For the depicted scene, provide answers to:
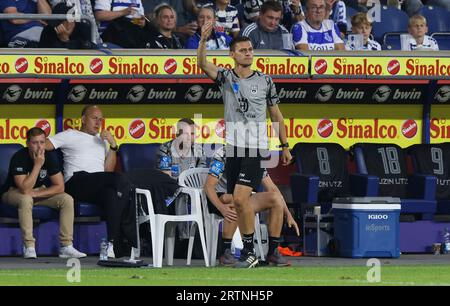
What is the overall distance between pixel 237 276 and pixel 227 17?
607cm

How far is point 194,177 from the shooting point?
1611 cm

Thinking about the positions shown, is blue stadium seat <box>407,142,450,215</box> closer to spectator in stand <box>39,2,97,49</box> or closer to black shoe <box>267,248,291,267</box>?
black shoe <box>267,248,291,267</box>

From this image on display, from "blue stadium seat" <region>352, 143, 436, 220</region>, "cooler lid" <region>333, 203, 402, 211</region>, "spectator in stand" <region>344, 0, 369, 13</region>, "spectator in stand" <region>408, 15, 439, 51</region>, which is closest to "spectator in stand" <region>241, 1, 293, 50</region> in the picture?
"blue stadium seat" <region>352, 143, 436, 220</region>

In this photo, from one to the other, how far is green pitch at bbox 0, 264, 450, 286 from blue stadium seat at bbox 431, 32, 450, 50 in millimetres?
5743

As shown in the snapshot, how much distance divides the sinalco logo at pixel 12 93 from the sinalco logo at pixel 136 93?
1.29 m

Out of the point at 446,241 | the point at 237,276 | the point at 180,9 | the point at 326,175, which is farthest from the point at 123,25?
the point at 237,276

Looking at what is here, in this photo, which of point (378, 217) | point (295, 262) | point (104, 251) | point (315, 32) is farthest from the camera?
point (315, 32)

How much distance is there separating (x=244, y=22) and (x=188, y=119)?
3353 mm

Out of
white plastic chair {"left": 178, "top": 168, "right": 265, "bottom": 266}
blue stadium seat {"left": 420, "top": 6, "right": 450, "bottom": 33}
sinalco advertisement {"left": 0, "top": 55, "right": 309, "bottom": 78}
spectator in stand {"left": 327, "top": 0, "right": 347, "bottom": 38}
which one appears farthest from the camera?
blue stadium seat {"left": 420, "top": 6, "right": 450, "bottom": 33}

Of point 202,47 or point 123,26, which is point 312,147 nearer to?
point 123,26

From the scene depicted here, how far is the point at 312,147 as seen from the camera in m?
18.0

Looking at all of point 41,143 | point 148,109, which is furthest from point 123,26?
point 41,143

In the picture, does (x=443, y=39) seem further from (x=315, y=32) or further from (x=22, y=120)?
(x=22, y=120)

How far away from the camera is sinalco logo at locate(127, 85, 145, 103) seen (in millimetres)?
17750
